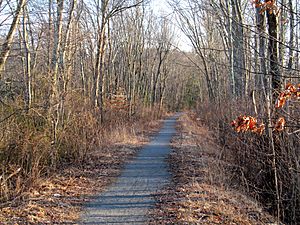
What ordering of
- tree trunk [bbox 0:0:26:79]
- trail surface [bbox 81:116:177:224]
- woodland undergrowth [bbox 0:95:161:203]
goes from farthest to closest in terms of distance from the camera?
woodland undergrowth [bbox 0:95:161:203] < tree trunk [bbox 0:0:26:79] < trail surface [bbox 81:116:177:224]

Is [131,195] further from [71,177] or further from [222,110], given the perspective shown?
[222,110]

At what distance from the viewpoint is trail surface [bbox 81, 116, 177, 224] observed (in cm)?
597

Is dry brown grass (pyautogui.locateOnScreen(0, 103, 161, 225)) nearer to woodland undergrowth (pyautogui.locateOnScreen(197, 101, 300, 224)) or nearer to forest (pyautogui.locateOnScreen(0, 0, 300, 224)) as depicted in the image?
forest (pyautogui.locateOnScreen(0, 0, 300, 224))

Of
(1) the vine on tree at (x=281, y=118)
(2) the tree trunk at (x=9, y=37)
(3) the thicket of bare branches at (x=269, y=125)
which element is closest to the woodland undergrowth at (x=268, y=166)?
(3) the thicket of bare branches at (x=269, y=125)

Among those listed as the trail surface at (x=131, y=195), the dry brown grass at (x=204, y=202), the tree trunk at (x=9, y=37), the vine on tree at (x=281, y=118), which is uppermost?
the tree trunk at (x=9, y=37)

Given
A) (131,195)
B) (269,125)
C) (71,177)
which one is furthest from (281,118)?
(71,177)

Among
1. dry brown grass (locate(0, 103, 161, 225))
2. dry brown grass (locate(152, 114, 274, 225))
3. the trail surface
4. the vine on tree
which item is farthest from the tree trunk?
the vine on tree

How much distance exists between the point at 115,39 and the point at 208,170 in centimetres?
2253

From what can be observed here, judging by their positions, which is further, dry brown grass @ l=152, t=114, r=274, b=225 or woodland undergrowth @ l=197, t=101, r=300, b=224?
woodland undergrowth @ l=197, t=101, r=300, b=224

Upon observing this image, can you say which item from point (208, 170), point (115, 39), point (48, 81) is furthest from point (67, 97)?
point (115, 39)

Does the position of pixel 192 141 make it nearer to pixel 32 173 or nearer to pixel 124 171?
pixel 124 171

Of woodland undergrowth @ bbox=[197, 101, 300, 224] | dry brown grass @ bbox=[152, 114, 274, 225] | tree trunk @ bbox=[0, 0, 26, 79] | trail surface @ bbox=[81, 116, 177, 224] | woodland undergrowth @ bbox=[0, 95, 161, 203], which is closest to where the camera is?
dry brown grass @ bbox=[152, 114, 274, 225]

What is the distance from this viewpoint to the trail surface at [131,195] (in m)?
5.97

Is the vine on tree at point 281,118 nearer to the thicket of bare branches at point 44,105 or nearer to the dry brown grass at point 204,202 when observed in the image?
the dry brown grass at point 204,202
